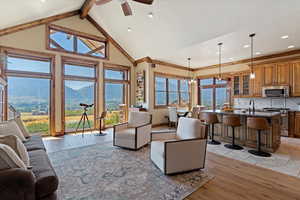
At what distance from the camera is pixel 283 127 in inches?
206

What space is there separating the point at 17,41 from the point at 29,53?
16.5 inches

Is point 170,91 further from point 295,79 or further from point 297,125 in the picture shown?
point 297,125

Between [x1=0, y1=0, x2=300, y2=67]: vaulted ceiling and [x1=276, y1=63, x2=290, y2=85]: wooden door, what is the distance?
1.82 feet

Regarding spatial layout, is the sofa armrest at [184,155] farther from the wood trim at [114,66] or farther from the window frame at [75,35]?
the window frame at [75,35]

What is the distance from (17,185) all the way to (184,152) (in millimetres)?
2113

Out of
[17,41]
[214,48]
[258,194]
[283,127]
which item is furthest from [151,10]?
[283,127]

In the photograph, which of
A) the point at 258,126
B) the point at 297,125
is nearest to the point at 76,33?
the point at 258,126

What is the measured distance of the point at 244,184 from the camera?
7.54 feet

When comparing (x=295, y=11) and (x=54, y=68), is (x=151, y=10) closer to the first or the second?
(x=295, y=11)

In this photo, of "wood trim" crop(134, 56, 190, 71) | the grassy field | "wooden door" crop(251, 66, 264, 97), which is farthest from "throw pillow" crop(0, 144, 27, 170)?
"wooden door" crop(251, 66, 264, 97)

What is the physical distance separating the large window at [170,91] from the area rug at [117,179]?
4147 mm

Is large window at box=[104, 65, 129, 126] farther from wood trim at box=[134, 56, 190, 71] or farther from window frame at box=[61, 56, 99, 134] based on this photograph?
wood trim at box=[134, 56, 190, 71]

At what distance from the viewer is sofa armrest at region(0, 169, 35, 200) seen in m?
1.29

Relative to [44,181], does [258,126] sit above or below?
above
